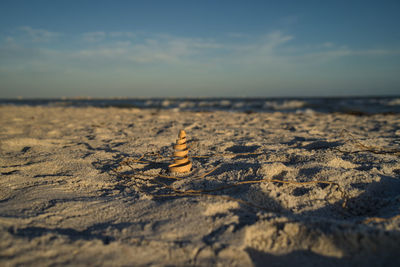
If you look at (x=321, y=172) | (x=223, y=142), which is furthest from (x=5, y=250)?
(x=223, y=142)

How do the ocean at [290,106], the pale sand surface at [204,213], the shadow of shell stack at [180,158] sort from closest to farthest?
the pale sand surface at [204,213]
the shadow of shell stack at [180,158]
the ocean at [290,106]

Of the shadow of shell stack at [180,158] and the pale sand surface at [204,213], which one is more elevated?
the shadow of shell stack at [180,158]

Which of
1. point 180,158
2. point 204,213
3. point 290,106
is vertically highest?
point 290,106

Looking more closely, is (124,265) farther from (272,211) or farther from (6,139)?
(6,139)

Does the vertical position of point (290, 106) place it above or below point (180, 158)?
above

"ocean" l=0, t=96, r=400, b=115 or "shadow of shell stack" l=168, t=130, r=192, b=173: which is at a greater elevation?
"ocean" l=0, t=96, r=400, b=115

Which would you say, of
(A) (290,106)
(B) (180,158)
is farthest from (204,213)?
(A) (290,106)

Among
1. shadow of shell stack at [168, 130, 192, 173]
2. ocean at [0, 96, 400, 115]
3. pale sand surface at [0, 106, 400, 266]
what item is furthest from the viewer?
ocean at [0, 96, 400, 115]

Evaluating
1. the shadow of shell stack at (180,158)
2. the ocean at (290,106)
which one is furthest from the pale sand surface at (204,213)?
the ocean at (290,106)

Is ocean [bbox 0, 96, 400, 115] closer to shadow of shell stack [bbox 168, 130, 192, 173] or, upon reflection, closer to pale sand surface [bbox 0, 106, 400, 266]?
pale sand surface [bbox 0, 106, 400, 266]

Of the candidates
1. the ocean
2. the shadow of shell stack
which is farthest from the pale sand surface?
the ocean

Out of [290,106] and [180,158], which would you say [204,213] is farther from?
[290,106]

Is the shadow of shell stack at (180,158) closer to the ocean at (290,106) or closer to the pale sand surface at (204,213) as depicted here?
the pale sand surface at (204,213)
